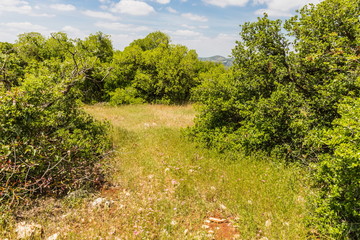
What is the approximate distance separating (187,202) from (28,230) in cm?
384

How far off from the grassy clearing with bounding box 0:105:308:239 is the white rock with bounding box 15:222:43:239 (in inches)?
7.5

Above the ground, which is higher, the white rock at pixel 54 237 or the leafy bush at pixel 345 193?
the leafy bush at pixel 345 193

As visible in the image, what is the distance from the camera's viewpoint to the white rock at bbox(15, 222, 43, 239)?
14.2 feet

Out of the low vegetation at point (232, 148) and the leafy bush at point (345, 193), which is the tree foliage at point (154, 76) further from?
the leafy bush at point (345, 193)

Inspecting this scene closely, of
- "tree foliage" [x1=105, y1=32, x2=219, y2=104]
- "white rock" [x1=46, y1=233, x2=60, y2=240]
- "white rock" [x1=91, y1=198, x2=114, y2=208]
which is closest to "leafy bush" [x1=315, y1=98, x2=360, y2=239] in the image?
"white rock" [x1=91, y1=198, x2=114, y2=208]

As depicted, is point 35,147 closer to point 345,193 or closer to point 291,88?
point 345,193

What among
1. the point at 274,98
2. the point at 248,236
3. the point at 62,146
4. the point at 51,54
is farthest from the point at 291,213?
the point at 51,54

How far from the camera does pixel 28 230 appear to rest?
4418 millimetres

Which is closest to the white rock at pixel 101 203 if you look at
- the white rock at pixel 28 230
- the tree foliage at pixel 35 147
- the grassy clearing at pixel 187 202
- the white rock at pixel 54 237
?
the grassy clearing at pixel 187 202

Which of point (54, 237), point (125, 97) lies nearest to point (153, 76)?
point (125, 97)

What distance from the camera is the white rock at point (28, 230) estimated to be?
4.34 m

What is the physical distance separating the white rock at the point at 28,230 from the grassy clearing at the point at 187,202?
0.19 m

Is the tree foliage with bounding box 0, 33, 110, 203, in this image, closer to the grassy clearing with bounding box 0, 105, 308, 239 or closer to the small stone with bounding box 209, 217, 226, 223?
the grassy clearing with bounding box 0, 105, 308, 239

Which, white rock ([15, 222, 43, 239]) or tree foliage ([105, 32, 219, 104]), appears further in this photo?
tree foliage ([105, 32, 219, 104])
